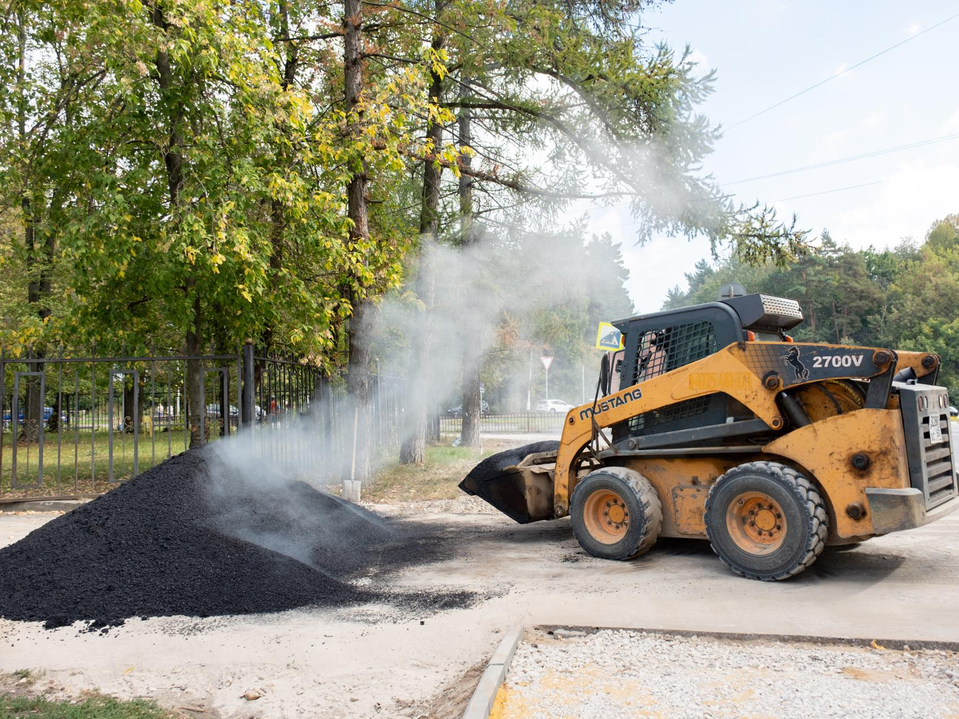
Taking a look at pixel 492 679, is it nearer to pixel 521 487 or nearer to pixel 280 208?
pixel 521 487

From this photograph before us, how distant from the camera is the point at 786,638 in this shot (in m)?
4.84

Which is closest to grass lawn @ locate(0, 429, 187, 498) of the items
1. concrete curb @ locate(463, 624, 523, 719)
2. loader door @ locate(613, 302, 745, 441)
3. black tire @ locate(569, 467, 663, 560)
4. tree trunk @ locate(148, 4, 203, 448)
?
tree trunk @ locate(148, 4, 203, 448)

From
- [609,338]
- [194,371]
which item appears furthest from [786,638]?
[194,371]

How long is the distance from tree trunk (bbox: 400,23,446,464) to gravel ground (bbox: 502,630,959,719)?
36.6 ft

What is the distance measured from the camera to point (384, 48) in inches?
586

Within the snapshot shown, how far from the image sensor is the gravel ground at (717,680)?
379cm

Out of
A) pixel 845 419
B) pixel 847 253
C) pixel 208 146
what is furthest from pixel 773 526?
pixel 847 253

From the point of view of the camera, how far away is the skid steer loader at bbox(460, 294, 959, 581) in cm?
600

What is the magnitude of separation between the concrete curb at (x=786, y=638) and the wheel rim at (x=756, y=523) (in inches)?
59.5

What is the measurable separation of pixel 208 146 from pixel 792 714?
1008 centimetres

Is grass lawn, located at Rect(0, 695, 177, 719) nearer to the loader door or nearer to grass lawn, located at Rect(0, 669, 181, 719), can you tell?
grass lawn, located at Rect(0, 669, 181, 719)

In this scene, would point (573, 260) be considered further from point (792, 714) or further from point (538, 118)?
point (792, 714)

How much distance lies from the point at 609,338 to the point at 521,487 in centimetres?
191

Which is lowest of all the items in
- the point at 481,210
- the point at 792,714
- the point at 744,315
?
the point at 792,714
